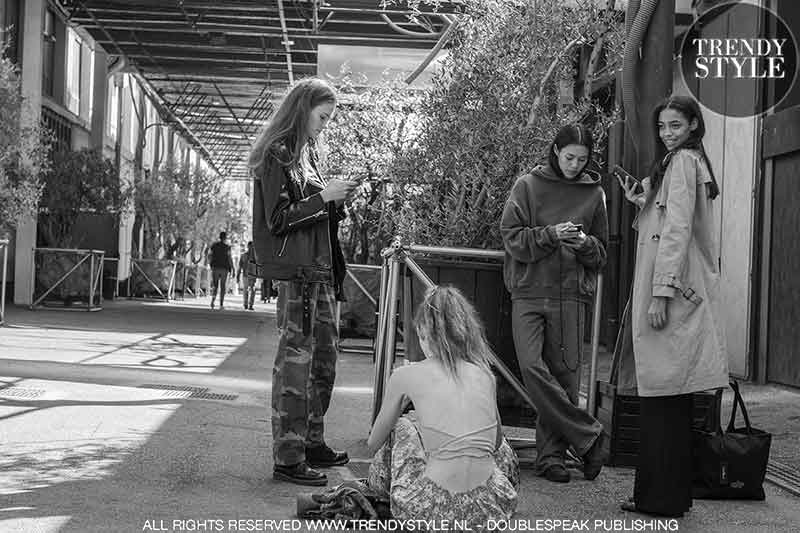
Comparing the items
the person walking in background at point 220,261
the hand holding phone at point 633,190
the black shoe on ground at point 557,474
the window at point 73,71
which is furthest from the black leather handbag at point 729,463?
the window at point 73,71

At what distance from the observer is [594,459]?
580cm

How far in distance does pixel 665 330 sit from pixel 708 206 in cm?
57

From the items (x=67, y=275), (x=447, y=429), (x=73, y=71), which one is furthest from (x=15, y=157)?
(x=447, y=429)

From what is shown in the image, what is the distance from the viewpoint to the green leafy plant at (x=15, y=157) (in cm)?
1619

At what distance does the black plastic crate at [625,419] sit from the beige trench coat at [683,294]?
1093 mm

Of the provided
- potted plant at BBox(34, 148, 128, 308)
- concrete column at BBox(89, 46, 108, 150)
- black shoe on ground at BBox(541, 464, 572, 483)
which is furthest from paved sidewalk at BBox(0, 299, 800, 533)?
concrete column at BBox(89, 46, 108, 150)

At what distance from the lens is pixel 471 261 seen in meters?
6.55

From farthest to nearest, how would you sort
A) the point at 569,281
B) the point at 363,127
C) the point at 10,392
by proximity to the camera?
the point at 363,127
the point at 10,392
the point at 569,281

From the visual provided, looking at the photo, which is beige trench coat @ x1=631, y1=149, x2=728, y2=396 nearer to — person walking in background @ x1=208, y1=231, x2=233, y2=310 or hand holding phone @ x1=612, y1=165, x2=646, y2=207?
hand holding phone @ x1=612, y1=165, x2=646, y2=207

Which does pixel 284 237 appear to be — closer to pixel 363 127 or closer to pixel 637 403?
pixel 637 403

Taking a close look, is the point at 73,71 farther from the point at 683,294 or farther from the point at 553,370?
the point at 683,294

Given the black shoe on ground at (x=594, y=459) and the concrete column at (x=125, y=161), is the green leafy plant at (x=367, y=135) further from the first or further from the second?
the concrete column at (x=125, y=161)

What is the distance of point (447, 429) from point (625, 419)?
2.27 meters

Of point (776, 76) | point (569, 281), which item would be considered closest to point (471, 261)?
point (569, 281)
